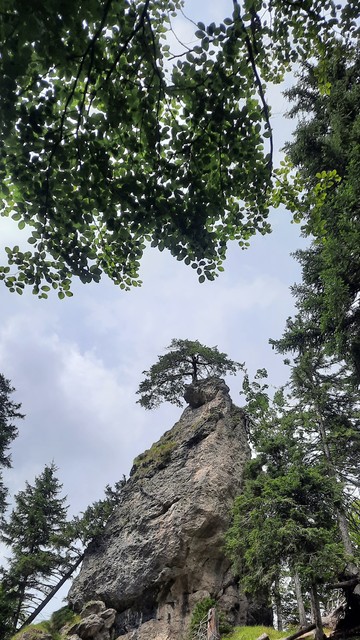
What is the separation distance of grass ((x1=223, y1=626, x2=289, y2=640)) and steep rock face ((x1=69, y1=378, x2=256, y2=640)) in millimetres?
1449

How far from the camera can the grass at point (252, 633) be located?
13.7m

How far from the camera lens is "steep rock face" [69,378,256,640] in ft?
55.3

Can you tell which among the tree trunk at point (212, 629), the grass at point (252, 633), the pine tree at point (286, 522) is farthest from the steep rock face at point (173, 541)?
the pine tree at point (286, 522)

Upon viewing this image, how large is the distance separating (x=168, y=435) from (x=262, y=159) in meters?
24.8

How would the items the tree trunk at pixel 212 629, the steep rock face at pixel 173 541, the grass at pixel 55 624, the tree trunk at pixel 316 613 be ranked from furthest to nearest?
the grass at pixel 55 624 < the steep rock face at pixel 173 541 < the tree trunk at pixel 212 629 < the tree trunk at pixel 316 613

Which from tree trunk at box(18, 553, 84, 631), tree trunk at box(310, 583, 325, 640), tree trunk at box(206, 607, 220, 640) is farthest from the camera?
tree trunk at box(18, 553, 84, 631)

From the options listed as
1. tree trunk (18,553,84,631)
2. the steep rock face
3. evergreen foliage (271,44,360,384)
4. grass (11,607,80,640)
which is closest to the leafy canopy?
evergreen foliage (271,44,360,384)

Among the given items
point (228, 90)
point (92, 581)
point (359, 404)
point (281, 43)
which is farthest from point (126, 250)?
point (92, 581)

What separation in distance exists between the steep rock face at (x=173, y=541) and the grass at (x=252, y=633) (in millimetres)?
1449

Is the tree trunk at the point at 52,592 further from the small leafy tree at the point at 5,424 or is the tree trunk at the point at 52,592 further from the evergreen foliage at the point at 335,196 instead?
the evergreen foliage at the point at 335,196

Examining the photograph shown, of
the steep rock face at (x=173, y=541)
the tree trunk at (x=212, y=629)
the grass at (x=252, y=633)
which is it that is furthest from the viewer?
the steep rock face at (x=173, y=541)

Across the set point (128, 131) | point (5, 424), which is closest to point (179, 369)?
point (5, 424)

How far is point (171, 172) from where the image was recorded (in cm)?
361

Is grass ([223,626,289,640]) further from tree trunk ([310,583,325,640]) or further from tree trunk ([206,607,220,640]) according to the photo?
tree trunk ([310,583,325,640])
